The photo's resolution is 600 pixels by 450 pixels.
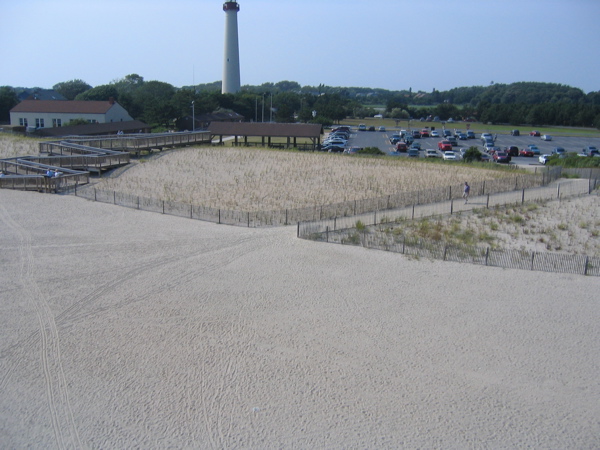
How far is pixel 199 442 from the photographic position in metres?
11.8

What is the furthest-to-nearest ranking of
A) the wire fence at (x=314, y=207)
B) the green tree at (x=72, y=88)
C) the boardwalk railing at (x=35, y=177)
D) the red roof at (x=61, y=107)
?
the green tree at (x=72, y=88) < the red roof at (x=61, y=107) < the boardwalk railing at (x=35, y=177) < the wire fence at (x=314, y=207)

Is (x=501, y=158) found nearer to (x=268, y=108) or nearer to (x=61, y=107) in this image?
(x=61, y=107)

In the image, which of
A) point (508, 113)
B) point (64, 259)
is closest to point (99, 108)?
point (64, 259)

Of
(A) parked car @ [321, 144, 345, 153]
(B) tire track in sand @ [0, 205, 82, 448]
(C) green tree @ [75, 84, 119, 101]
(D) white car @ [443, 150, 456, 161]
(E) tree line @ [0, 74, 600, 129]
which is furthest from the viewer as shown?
(C) green tree @ [75, 84, 119, 101]

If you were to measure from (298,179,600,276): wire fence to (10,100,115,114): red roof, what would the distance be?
48388 mm

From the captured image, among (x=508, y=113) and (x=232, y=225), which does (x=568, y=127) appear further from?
(x=232, y=225)

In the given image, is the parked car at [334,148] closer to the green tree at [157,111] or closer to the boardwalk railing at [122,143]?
the boardwalk railing at [122,143]

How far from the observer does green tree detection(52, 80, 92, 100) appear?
4621 inches

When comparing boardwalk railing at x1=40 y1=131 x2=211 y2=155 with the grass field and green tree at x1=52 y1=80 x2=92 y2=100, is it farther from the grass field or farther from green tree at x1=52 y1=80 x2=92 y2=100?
green tree at x1=52 y1=80 x2=92 y2=100

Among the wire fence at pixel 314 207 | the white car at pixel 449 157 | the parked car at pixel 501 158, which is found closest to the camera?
the wire fence at pixel 314 207

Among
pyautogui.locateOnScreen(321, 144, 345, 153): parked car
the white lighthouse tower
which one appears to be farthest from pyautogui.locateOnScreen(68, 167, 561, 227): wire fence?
the white lighthouse tower

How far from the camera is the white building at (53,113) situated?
65.0m

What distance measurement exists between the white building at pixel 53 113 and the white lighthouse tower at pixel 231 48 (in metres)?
37.9

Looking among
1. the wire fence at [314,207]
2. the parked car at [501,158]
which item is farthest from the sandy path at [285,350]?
the parked car at [501,158]
